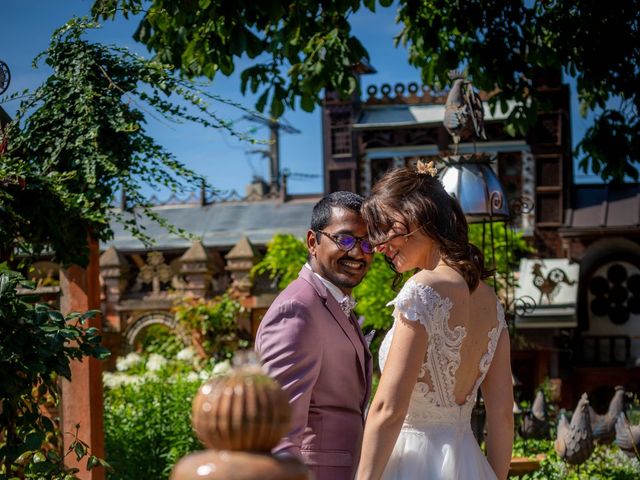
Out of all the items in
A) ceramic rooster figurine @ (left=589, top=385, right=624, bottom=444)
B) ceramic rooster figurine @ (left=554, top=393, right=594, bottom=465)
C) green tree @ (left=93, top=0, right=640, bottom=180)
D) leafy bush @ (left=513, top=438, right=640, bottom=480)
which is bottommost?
leafy bush @ (left=513, top=438, right=640, bottom=480)

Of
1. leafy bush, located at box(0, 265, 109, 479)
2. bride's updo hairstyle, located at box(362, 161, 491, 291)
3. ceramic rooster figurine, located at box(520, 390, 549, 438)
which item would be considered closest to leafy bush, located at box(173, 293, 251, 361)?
ceramic rooster figurine, located at box(520, 390, 549, 438)

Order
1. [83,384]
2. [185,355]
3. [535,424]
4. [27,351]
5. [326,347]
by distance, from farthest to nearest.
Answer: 1. [185,355]
2. [535,424]
3. [83,384]
4. [27,351]
5. [326,347]

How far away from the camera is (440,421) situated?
291 centimetres

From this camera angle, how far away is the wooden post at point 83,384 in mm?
5238

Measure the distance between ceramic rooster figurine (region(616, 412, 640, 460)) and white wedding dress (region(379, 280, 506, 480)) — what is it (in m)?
4.48

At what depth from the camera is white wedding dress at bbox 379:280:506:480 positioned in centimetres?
280

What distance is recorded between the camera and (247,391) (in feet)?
4.29

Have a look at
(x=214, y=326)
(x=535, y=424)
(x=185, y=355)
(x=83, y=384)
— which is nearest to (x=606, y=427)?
(x=535, y=424)

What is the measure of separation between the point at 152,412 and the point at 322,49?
3.12 m

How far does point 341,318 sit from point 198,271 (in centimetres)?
1258

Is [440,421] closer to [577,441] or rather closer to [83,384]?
[83,384]

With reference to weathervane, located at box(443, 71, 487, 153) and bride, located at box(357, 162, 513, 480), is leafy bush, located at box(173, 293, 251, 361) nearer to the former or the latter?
weathervane, located at box(443, 71, 487, 153)

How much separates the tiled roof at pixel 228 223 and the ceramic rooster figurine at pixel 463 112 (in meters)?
13.3

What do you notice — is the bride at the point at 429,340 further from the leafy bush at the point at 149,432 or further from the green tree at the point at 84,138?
the leafy bush at the point at 149,432
